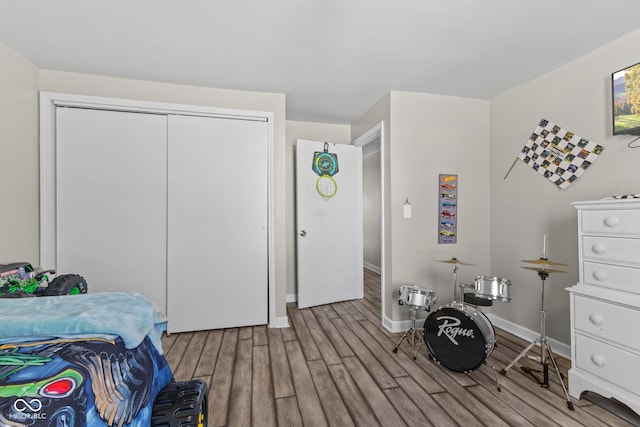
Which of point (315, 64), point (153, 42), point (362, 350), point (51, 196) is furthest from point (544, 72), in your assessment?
point (51, 196)

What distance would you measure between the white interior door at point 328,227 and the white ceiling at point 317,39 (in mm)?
→ 1080

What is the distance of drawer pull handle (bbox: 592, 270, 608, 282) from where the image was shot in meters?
1.71

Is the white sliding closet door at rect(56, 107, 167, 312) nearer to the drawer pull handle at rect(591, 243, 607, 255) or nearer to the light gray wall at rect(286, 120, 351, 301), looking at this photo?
the light gray wall at rect(286, 120, 351, 301)

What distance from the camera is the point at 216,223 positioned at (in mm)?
A: 2859

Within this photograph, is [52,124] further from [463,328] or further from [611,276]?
[611,276]

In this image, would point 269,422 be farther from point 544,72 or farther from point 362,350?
point 544,72

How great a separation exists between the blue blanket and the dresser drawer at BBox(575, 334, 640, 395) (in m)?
2.32

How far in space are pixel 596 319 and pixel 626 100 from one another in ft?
4.81


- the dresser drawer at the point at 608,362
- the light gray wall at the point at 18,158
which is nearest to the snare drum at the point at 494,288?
the dresser drawer at the point at 608,362

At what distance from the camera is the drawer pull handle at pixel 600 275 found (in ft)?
5.61

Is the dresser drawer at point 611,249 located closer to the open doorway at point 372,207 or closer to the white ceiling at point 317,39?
the white ceiling at point 317,39

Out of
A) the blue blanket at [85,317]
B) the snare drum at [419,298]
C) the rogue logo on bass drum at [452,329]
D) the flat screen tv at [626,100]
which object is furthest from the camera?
the snare drum at [419,298]

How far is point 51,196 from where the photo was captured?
2.49 m

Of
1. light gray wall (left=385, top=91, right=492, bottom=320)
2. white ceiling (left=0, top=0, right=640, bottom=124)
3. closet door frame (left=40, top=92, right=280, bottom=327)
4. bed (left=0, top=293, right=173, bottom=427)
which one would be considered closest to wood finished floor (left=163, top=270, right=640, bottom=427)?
light gray wall (left=385, top=91, right=492, bottom=320)
